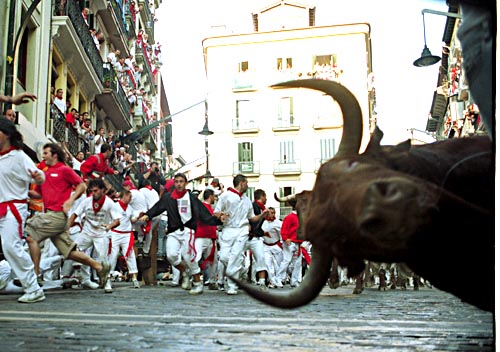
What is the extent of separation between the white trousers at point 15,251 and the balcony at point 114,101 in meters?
21.5

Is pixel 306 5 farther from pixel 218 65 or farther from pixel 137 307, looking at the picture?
pixel 137 307

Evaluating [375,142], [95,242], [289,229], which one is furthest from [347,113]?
[289,229]

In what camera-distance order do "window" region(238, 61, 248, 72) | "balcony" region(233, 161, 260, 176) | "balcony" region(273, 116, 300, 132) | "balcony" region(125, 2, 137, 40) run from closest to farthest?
"balcony" region(125, 2, 137, 40), "balcony" region(233, 161, 260, 176), "balcony" region(273, 116, 300, 132), "window" region(238, 61, 248, 72)

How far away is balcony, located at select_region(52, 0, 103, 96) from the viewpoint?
21.8 metres

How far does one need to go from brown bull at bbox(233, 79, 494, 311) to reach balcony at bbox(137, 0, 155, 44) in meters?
41.3

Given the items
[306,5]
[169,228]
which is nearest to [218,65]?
[306,5]

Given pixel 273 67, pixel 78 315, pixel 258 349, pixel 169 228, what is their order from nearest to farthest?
pixel 258 349 < pixel 78 315 < pixel 169 228 < pixel 273 67

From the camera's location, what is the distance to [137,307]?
7773mm

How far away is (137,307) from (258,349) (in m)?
3.83

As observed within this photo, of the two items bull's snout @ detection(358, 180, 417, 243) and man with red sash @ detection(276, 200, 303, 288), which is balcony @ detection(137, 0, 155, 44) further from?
bull's snout @ detection(358, 180, 417, 243)

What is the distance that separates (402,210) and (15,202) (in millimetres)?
6427

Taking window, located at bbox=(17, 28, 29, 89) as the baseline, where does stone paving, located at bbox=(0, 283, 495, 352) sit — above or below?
below

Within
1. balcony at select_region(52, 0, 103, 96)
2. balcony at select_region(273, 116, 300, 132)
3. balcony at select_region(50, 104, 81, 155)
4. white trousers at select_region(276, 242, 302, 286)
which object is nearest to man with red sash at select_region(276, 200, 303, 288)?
white trousers at select_region(276, 242, 302, 286)

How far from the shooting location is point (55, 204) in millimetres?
9867
